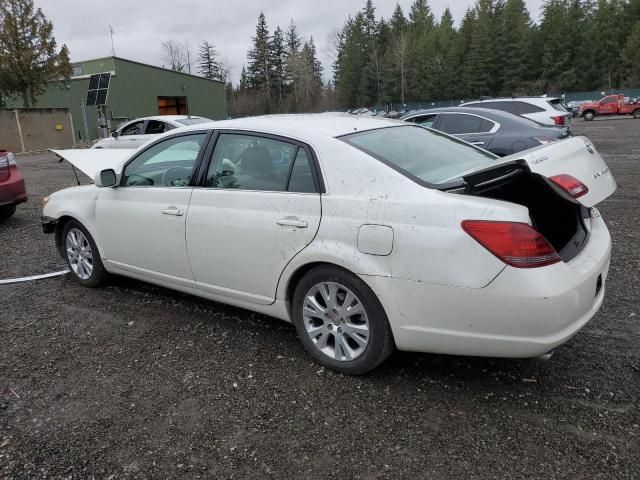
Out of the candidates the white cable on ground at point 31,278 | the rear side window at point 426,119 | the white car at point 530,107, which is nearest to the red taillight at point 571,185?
the white cable on ground at point 31,278

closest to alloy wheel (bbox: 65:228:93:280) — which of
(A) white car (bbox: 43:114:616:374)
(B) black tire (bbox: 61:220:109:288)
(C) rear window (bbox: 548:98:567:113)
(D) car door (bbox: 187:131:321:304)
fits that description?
(B) black tire (bbox: 61:220:109:288)

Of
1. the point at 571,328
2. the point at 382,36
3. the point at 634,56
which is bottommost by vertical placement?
the point at 571,328

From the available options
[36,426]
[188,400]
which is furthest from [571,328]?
[36,426]

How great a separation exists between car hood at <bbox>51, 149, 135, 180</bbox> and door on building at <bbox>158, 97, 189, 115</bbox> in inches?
1551

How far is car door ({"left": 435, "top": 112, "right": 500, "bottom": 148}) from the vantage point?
8.82m

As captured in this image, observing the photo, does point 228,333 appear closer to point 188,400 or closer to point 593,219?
point 188,400

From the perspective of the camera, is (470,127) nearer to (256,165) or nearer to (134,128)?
(256,165)

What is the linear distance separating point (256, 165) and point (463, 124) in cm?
646

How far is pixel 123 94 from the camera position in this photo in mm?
37375

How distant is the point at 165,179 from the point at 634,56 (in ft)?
246

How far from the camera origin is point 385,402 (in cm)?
294

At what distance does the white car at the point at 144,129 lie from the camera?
44.0ft

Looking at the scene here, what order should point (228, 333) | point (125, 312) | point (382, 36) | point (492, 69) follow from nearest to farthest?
point (228, 333)
point (125, 312)
point (492, 69)
point (382, 36)

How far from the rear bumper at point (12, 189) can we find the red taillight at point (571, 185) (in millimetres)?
7471
